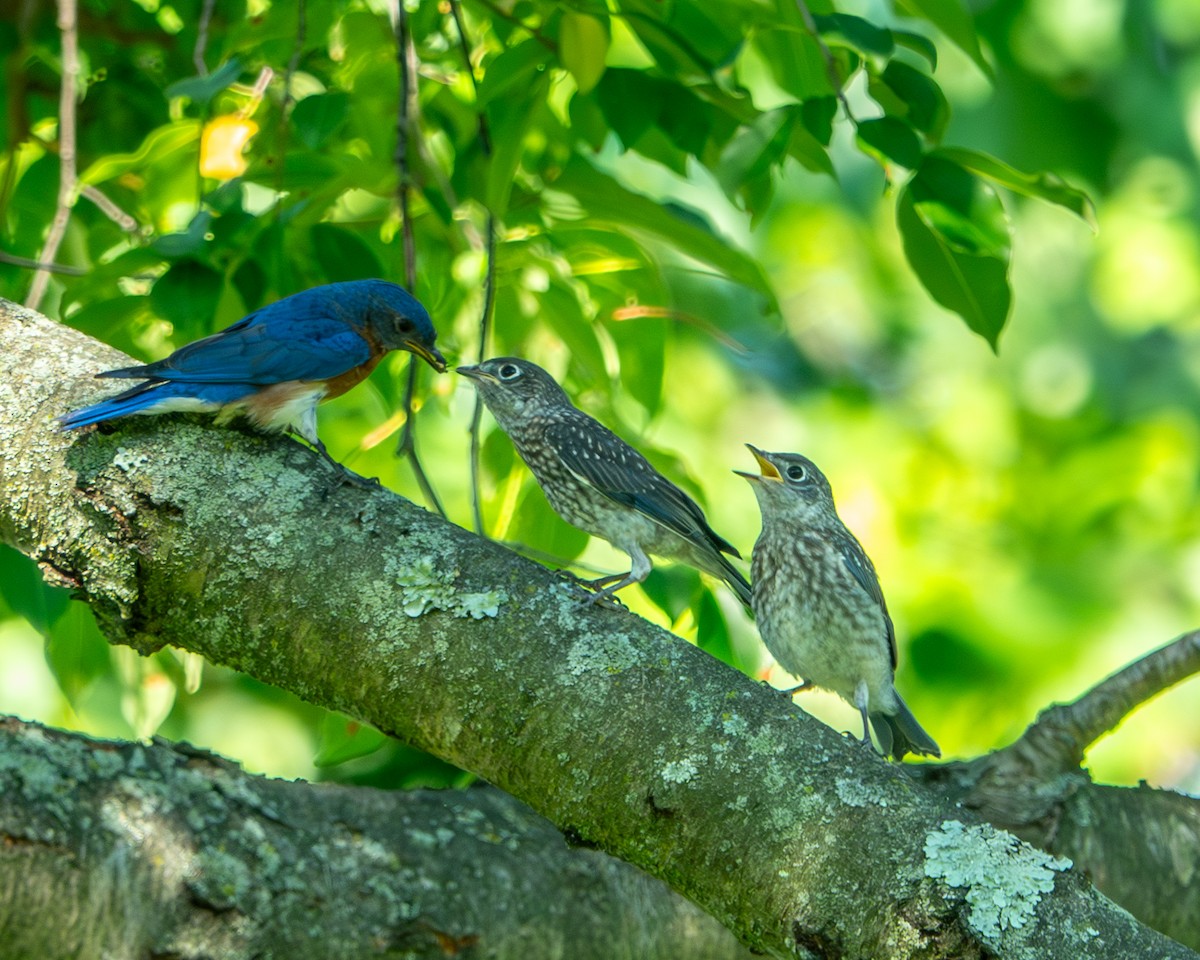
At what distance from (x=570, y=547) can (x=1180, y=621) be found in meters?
3.94

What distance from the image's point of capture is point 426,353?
3.63 metres

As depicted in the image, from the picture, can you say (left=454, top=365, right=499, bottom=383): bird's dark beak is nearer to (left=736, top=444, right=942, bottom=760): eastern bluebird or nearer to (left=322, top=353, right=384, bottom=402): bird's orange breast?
(left=322, top=353, right=384, bottom=402): bird's orange breast

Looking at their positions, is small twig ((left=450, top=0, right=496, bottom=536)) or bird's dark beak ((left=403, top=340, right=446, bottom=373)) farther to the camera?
bird's dark beak ((left=403, top=340, right=446, bottom=373))

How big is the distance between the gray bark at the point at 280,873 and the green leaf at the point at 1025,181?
1737 millimetres

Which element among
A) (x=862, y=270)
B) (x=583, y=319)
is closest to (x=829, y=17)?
(x=583, y=319)

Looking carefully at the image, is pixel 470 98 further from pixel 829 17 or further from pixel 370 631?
pixel 370 631

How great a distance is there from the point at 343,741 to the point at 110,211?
1.59 meters

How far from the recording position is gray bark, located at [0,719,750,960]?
2.01m

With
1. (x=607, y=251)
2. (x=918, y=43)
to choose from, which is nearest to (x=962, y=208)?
(x=918, y=43)

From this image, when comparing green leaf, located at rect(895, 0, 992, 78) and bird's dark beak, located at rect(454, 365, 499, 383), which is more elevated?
green leaf, located at rect(895, 0, 992, 78)

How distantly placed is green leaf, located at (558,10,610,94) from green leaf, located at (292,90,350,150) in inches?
23.0

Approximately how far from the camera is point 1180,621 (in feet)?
20.6

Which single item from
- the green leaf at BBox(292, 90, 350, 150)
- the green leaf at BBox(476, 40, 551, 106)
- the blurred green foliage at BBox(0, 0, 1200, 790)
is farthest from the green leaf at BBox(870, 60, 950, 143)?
the green leaf at BBox(292, 90, 350, 150)

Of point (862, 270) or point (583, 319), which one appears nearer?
point (583, 319)
